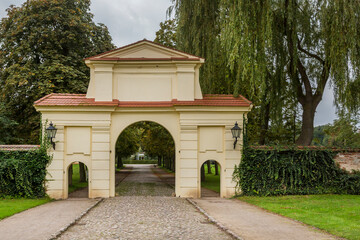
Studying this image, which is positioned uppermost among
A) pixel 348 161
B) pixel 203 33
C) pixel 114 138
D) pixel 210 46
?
pixel 203 33

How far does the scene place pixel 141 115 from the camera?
15.7 m

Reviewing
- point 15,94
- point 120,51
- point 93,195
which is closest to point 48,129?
point 93,195

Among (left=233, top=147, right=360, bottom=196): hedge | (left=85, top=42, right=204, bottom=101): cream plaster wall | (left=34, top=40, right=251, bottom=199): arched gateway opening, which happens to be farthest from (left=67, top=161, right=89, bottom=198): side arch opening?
(left=233, top=147, right=360, bottom=196): hedge

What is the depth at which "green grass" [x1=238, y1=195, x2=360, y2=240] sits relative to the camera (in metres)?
8.82

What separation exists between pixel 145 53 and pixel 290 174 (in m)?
8.43

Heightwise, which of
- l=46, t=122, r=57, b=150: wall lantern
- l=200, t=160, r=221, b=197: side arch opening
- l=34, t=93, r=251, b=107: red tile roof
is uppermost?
l=34, t=93, r=251, b=107: red tile roof

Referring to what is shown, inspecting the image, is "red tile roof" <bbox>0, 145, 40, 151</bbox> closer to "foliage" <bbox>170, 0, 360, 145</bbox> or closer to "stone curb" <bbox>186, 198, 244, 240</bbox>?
"stone curb" <bbox>186, 198, 244, 240</bbox>

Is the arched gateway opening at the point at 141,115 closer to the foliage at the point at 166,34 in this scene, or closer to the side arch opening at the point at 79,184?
the side arch opening at the point at 79,184

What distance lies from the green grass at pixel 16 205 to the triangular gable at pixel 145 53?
6.61 meters

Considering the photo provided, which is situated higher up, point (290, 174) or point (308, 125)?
point (308, 125)

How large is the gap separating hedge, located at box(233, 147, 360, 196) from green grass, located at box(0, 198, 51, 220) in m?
8.18

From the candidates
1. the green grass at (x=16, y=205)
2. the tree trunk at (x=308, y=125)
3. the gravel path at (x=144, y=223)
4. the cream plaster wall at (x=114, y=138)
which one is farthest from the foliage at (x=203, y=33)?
the green grass at (x=16, y=205)

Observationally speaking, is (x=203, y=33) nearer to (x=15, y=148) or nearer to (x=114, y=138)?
(x=114, y=138)

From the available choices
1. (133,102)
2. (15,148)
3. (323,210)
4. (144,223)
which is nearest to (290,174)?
(323,210)
